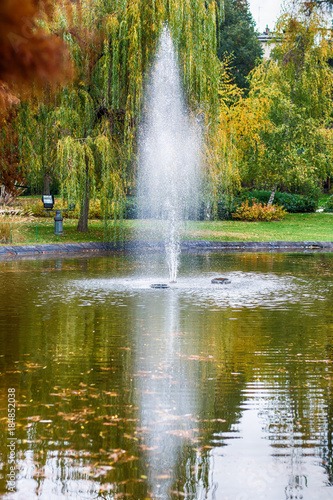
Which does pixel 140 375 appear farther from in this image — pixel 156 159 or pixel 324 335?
pixel 156 159

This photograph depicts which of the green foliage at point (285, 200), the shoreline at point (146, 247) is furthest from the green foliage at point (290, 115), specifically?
the shoreline at point (146, 247)

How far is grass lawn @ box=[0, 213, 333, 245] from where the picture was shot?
25234 mm

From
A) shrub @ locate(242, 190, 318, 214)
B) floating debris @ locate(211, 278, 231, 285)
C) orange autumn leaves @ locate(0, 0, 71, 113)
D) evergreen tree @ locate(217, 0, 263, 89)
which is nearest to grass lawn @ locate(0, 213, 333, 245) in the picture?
shrub @ locate(242, 190, 318, 214)

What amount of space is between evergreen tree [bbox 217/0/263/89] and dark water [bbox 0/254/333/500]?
163 ft

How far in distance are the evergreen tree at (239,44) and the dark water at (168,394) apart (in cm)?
4973

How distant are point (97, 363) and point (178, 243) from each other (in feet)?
60.2

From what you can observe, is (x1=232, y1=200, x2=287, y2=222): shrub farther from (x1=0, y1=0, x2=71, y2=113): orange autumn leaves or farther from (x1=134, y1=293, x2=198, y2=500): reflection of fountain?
(x1=0, y1=0, x2=71, y2=113): orange autumn leaves

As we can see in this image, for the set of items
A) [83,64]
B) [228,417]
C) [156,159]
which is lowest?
[228,417]

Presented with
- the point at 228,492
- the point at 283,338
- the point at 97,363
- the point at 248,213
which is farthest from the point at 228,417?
the point at 248,213

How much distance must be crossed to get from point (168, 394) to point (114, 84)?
17779mm

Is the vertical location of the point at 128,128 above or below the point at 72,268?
above

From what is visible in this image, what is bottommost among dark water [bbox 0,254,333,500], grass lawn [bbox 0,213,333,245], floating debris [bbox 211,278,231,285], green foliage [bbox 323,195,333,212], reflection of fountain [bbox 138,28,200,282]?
dark water [bbox 0,254,333,500]

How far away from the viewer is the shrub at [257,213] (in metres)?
36.8

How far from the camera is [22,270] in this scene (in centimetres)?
1708
